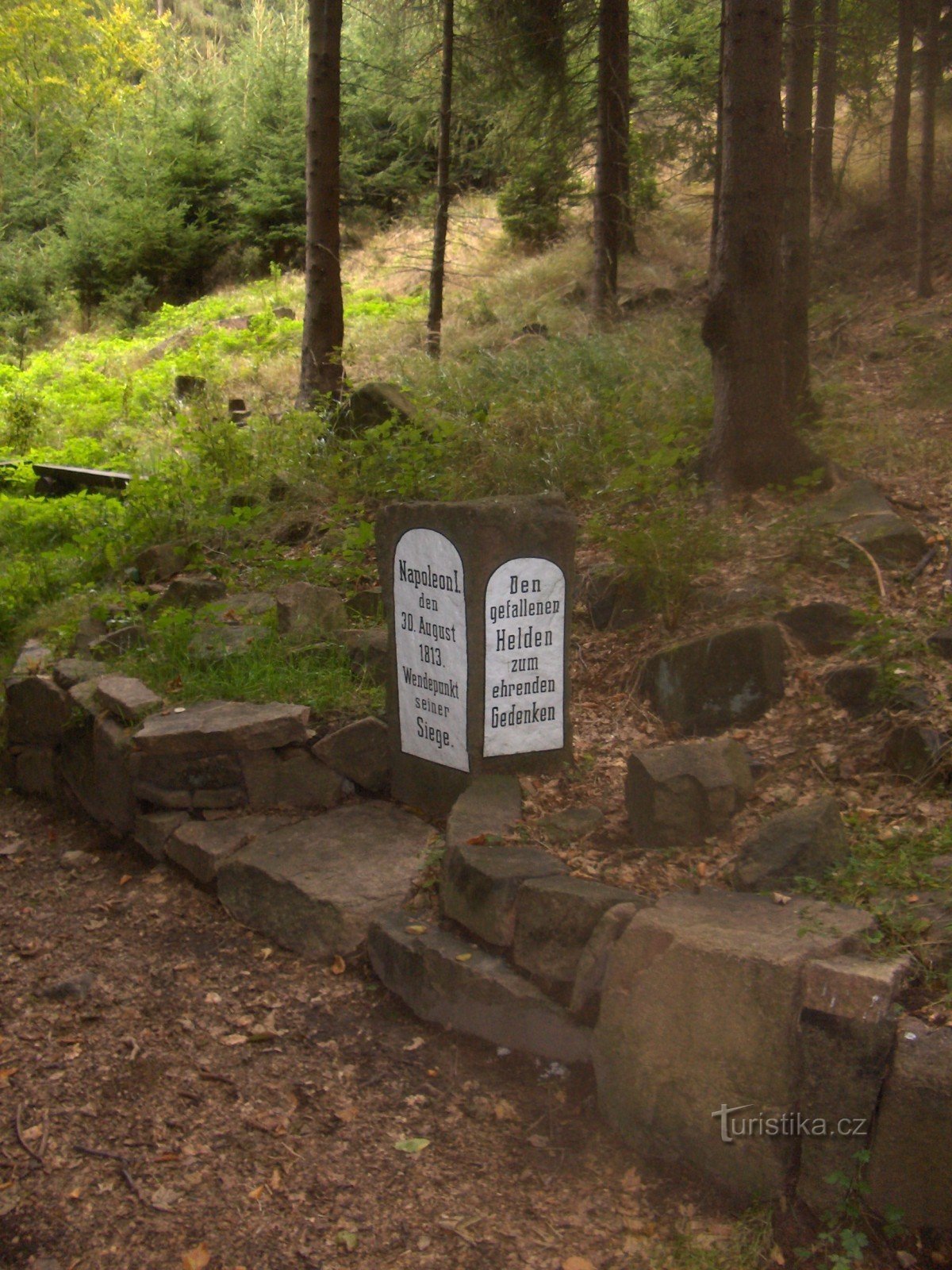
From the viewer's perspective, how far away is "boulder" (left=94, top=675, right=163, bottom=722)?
Result: 529 centimetres

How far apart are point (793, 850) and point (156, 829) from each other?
114 inches

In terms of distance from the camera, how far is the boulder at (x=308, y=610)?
5852 mm

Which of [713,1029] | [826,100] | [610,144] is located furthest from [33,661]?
[826,100]

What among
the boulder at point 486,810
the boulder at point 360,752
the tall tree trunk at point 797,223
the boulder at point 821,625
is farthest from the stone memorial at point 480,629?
the tall tree trunk at point 797,223

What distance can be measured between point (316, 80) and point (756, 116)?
17.1 ft

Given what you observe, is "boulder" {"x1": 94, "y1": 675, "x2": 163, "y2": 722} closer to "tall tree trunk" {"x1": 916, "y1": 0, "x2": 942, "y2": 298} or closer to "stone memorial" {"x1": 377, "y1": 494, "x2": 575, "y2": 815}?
"stone memorial" {"x1": 377, "y1": 494, "x2": 575, "y2": 815}

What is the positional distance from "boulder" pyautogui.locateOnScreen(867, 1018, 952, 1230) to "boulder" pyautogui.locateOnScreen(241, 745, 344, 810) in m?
2.91

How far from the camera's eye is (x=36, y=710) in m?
5.92

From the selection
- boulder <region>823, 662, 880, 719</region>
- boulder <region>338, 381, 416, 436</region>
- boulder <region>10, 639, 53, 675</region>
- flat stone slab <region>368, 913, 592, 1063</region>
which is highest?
boulder <region>338, 381, 416, 436</region>

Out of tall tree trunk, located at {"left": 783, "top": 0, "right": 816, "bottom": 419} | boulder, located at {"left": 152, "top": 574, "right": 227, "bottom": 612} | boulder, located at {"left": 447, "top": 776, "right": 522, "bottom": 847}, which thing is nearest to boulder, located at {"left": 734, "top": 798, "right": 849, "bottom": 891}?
boulder, located at {"left": 447, "top": 776, "right": 522, "bottom": 847}

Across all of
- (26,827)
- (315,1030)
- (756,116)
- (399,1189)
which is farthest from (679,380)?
(399,1189)

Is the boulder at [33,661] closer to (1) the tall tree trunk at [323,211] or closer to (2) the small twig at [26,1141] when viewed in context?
(2) the small twig at [26,1141]

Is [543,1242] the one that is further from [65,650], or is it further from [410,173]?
[410,173]

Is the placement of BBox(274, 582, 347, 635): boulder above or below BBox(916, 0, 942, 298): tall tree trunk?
below
